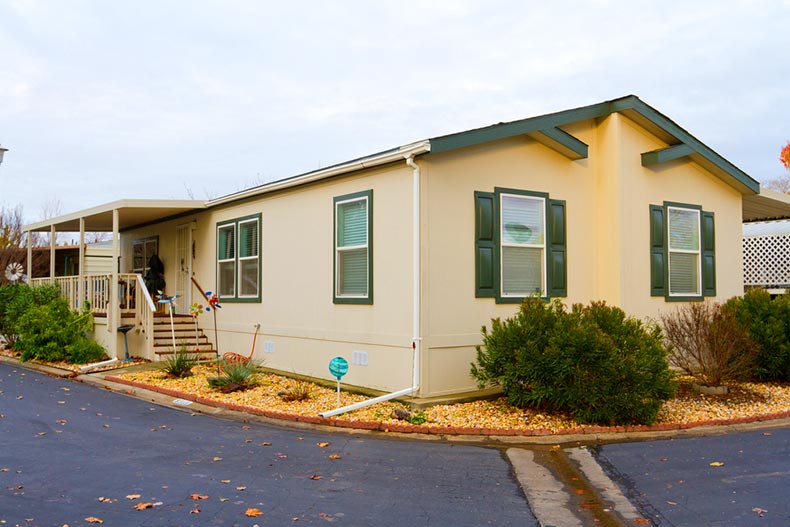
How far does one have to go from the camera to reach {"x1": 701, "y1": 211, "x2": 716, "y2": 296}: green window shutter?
39.3 feet

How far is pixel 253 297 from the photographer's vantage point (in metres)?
12.7

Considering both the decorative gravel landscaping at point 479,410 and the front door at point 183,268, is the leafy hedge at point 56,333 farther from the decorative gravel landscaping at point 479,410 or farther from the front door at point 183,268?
the decorative gravel landscaping at point 479,410

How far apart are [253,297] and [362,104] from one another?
20.2 meters

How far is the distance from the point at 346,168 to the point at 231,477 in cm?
524

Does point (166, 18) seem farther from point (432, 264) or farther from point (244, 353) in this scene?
point (432, 264)

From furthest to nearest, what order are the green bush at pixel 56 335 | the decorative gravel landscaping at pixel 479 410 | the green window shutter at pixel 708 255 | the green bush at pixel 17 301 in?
1. the green bush at pixel 17 301
2. the green bush at pixel 56 335
3. the green window shutter at pixel 708 255
4. the decorative gravel landscaping at pixel 479 410

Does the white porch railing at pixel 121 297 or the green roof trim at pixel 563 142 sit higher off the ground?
the green roof trim at pixel 563 142

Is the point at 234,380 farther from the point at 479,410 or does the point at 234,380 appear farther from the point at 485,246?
the point at 485,246

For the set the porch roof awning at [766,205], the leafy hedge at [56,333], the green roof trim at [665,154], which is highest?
the green roof trim at [665,154]

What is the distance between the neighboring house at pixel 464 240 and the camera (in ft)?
30.1

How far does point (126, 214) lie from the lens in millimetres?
15234

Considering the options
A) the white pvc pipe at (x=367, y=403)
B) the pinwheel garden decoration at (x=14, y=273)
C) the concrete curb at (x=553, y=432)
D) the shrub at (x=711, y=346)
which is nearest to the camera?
the concrete curb at (x=553, y=432)

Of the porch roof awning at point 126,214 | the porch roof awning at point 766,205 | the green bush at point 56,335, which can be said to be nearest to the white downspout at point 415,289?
the porch roof awning at point 126,214

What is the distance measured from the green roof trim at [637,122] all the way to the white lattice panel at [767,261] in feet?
22.4
